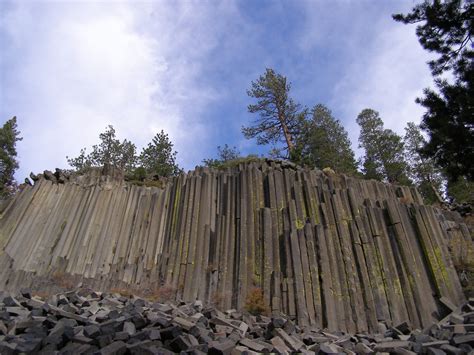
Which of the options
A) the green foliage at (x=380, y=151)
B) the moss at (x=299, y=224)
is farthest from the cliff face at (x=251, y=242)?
the green foliage at (x=380, y=151)

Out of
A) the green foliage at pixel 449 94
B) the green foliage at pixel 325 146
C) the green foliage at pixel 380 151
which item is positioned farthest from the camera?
the green foliage at pixel 380 151

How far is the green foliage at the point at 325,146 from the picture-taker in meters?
25.1

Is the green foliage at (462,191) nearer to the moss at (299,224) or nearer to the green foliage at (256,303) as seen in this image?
the moss at (299,224)

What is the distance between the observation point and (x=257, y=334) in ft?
21.1

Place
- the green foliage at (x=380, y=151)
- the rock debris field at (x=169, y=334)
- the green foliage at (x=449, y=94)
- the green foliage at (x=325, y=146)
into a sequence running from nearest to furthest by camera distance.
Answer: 1. the rock debris field at (x=169, y=334)
2. the green foliage at (x=449, y=94)
3. the green foliage at (x=325, y=146)
4. the green foliage at (x=380, y=151)

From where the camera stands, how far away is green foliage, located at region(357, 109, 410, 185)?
2798 centimetres

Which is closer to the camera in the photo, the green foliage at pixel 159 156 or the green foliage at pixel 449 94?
the green foliage at pixel 449 94

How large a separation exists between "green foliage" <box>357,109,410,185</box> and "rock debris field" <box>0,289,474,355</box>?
21748mm

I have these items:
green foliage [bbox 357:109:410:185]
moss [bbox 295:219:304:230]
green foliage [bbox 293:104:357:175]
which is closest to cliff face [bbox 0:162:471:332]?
moss [bbox 295:219:304:230]

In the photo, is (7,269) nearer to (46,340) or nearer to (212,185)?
(212,185)

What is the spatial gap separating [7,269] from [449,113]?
14409 millimetres

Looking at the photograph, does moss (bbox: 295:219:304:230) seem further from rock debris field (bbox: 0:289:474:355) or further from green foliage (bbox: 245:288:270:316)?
rock debris field (bbox: 0:289:474:355)

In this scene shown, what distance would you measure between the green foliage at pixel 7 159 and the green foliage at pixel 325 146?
24.5 meters

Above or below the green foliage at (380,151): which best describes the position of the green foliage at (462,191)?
below
